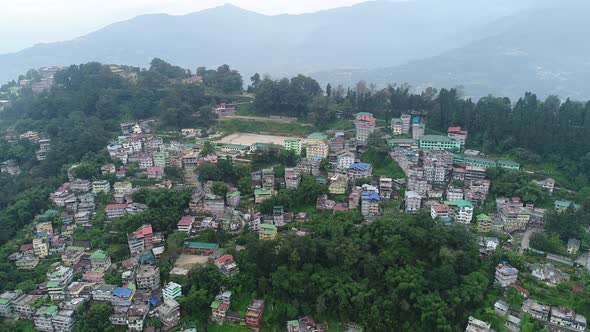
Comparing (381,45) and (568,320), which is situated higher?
(381,45)

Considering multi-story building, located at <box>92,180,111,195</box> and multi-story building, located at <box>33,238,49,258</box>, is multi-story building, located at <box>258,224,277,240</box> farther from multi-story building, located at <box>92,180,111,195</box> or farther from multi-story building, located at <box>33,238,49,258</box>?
multi-story building, located at <box>92,180,111,195</box>

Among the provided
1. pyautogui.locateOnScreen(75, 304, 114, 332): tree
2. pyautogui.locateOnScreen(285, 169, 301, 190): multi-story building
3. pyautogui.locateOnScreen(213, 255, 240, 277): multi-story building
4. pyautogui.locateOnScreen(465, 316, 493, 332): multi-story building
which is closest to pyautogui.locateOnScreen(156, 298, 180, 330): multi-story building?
pyautogui.locateOnScreen(75, 304, 114, 332): tree

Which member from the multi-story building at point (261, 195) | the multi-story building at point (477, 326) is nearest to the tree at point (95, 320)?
the multi-story building at point (261, 195)

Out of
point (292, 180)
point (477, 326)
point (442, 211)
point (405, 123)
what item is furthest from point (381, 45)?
point (477, 326)

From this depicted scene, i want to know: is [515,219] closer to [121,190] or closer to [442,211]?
[442,211]

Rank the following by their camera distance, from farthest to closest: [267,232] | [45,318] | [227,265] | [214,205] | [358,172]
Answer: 1. [358,172]
2. [214,205]
3. [267,232]
4. [227,265]
5. [45,318]
